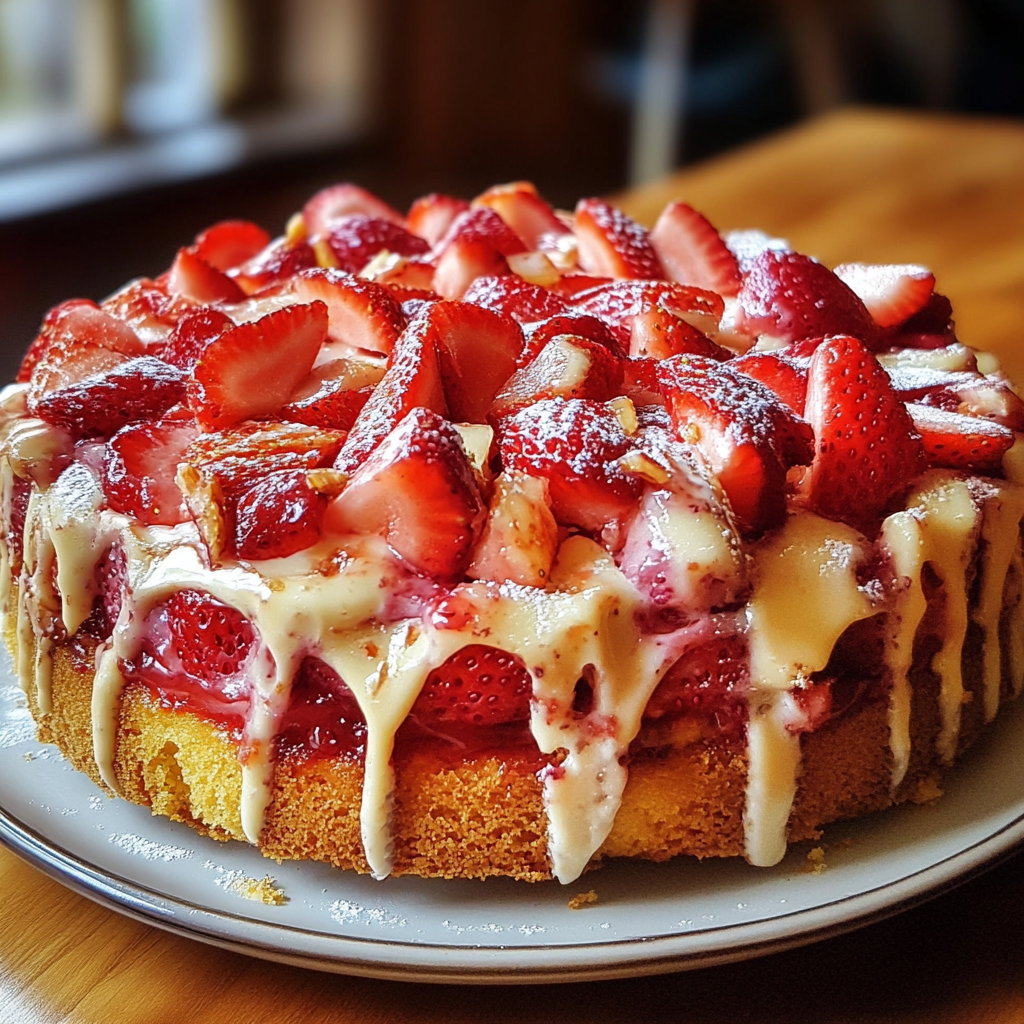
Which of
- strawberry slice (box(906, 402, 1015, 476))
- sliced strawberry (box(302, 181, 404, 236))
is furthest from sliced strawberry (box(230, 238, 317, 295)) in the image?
strawberry slice (box(906, 402, 1015, 476))

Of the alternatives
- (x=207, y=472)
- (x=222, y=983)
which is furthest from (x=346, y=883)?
(x=207, y=472)

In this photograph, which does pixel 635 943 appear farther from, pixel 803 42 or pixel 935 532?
pixel 803 42

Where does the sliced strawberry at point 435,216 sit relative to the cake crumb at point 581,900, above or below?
above

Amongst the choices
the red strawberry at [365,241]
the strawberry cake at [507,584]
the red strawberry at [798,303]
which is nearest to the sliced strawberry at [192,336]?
the strawberry cake at [507,584]

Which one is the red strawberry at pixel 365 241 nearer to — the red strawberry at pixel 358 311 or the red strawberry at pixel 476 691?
the red strawberry at pixel 358 311

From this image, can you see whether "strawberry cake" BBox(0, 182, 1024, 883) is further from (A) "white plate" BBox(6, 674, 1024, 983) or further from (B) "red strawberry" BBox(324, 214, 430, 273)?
(B) "red strawberry" BBox(324, 214, 430, 273)

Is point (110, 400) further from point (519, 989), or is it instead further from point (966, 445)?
point (966, 445)
